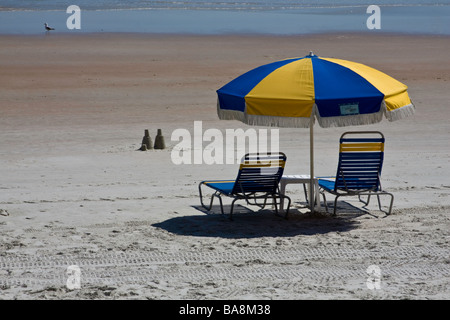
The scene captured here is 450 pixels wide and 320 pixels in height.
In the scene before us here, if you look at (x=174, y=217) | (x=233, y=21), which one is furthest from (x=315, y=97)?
(x=233, y=21)

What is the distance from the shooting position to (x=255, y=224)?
8789 mm

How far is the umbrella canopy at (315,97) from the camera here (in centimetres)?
818

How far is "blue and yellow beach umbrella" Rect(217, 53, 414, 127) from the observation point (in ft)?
26.8

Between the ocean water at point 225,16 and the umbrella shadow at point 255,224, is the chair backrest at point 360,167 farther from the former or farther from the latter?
the ocean water at point 225,16

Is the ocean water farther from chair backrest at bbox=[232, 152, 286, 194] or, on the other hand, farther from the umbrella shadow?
chair backrest at bbox=[232, 152, 286, 194]

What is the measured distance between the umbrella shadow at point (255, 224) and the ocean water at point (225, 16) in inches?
1300

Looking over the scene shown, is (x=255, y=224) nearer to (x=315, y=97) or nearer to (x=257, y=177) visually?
(x=257, y=177)

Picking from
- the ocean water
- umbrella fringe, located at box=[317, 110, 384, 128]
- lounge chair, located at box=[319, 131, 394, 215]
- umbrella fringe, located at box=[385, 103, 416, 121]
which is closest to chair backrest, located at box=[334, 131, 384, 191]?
lounge chair, located at box=[319, 131, 394, 215]

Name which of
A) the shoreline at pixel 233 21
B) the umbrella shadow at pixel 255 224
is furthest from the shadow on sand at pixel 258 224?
the shoreline at pixel 233 21

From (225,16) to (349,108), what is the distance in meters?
48.3

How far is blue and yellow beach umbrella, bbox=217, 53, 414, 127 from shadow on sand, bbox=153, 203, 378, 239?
48.2 inches

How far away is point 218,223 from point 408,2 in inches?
2770

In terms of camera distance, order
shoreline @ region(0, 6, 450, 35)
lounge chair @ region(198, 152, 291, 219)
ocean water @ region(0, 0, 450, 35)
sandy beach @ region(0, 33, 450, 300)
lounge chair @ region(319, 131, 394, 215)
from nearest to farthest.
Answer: sandy beach @ region(0, 33, 450, 300), lounge chair @ region(198, 152, 291, 219), lounge chair @ region(319, 131, 394, 215), shoreline @ region(0, 6, 450, 35), ocean water @ region(0, 0, 450, 35)

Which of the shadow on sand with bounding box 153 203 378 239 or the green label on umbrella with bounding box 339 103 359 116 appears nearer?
the green label on umbrella with bounding box 339 103 359 116
